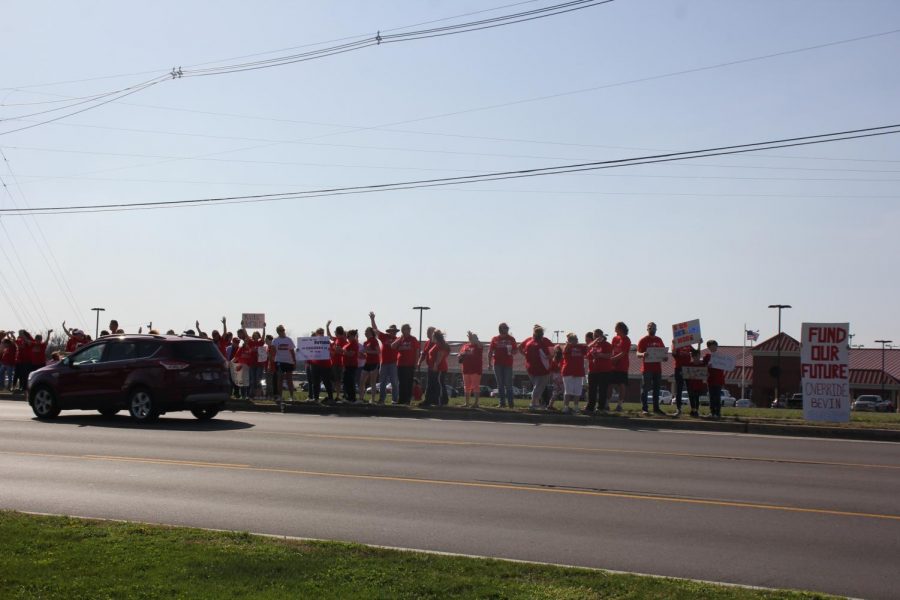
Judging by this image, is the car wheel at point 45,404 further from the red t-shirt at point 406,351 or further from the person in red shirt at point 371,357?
the red t-shirt at point 406,351

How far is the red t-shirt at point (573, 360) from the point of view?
22.8 meters

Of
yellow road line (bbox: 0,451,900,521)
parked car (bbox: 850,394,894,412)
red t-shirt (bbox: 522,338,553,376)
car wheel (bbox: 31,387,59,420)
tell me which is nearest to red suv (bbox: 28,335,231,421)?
car wheel (bbox: 31,387,59,420)

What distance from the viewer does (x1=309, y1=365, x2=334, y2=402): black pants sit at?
2527cm

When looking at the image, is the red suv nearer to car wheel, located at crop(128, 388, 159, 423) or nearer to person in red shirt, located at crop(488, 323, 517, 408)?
car wheel, located at crop(128, 388, 159, 423)

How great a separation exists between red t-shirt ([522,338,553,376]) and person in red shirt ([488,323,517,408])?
16.3 inches

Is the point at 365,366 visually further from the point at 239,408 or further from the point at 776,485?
the point at 776,485

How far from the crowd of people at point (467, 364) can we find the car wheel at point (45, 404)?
7.98 feet

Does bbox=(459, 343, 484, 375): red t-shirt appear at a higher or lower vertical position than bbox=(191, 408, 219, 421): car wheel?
higher

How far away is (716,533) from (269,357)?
18.5 m

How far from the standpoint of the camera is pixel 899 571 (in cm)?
782

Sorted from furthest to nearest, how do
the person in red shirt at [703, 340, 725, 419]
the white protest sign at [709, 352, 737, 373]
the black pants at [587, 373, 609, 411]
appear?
the black pants at [587, 373, 609, 411], the white protest sign at [709, 352, 737, 373], the person in red shirt at [703, 340, 725, 419]

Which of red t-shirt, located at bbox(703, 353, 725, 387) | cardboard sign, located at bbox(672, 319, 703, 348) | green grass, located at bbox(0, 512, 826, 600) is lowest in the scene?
green grass, located at bbox(0, 512, 826, 600)

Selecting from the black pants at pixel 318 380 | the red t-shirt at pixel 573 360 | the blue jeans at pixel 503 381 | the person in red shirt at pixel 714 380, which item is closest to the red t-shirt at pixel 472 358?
the blue jeans at pixel 503 381

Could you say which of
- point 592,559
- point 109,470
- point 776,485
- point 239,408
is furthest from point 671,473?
point 239,408
